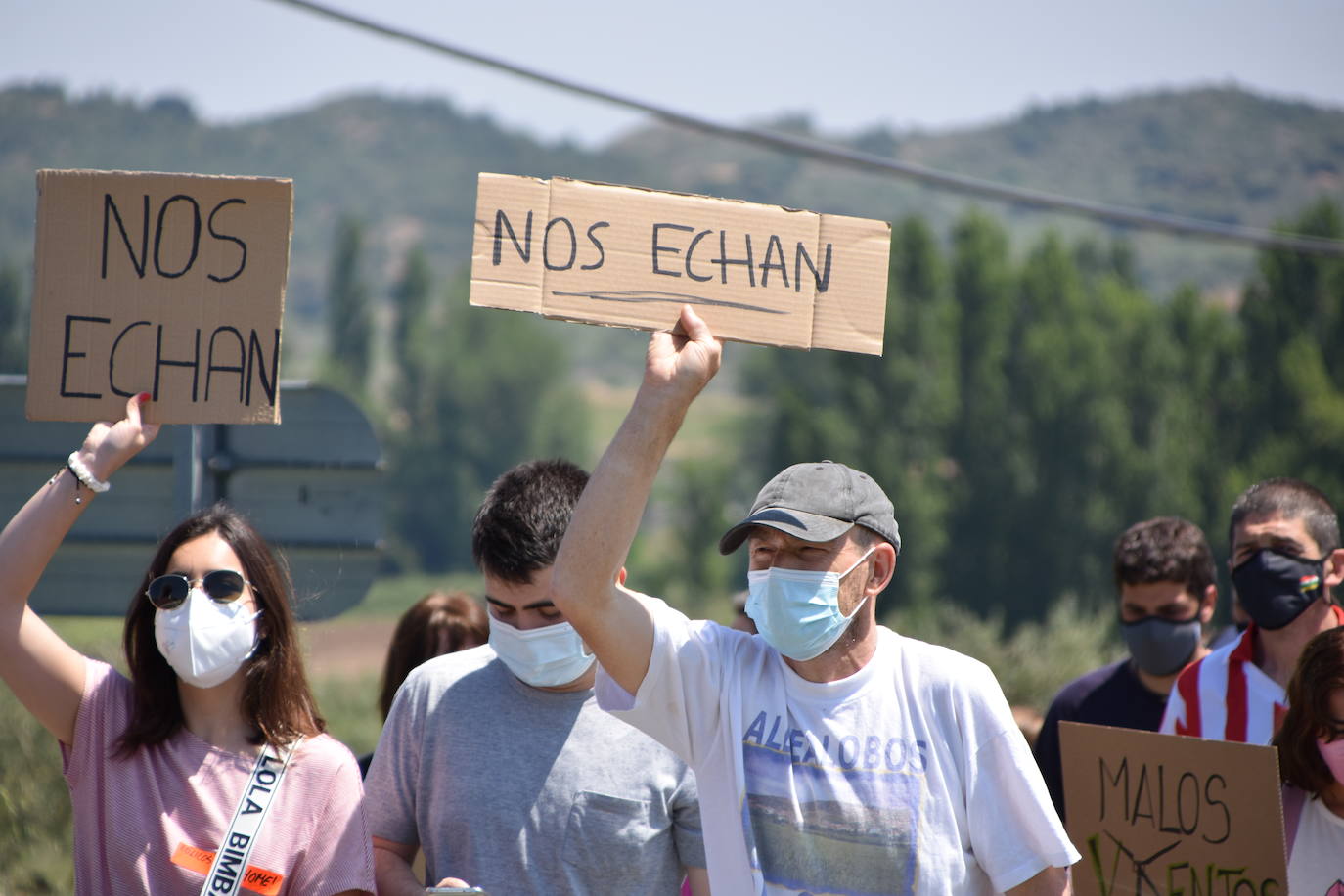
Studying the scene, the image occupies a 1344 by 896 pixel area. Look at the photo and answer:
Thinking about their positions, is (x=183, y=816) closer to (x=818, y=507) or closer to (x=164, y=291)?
(x=164, y=291)

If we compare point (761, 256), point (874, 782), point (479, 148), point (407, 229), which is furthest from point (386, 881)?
point (479, 148)

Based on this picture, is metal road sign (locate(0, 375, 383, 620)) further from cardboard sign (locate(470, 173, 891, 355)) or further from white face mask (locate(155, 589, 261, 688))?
cardboard sign (locate(470, 173, 891, 355))

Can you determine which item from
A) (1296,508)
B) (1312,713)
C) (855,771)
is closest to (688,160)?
(1296,508)

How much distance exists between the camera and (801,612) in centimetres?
266

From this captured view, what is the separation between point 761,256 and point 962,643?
19712mm

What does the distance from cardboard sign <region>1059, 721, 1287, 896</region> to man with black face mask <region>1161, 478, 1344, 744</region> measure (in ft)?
1.61

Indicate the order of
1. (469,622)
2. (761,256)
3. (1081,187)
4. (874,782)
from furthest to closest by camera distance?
(1081,187) → (469,622) → (761,256) → (874,782)

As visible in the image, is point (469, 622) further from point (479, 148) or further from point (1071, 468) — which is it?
point (479, 148)

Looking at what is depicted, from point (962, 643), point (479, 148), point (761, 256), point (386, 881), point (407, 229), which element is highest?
point (479, 148)

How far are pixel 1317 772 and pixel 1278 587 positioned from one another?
74 centimetres

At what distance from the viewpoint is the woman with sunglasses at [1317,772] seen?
3154 mm

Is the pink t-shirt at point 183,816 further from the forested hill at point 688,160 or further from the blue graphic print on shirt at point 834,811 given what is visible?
the forested hill at point 688,160

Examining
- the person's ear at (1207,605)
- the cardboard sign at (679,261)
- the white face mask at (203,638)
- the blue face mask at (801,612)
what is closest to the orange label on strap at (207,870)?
the white face mask at (203,638)

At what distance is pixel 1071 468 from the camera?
49469 millimetres
